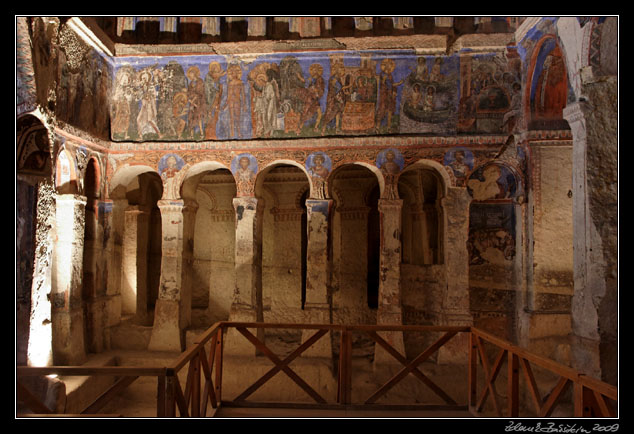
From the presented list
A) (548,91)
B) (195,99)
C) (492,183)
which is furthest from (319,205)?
(548,91)

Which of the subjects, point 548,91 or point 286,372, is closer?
point 286,372

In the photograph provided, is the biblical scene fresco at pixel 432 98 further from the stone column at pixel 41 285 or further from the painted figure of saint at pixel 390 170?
the stone column at pixel 41 285

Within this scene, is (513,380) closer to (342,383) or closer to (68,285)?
(342,383)

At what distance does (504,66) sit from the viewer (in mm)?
9320

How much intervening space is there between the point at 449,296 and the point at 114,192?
7320 millimetres

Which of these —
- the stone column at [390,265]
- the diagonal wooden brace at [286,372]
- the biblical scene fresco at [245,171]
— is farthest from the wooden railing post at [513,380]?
the biblical scene fresco at [245,171]

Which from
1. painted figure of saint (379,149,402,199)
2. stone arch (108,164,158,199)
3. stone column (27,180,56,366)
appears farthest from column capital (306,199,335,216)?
stone column (27,180,56,366)

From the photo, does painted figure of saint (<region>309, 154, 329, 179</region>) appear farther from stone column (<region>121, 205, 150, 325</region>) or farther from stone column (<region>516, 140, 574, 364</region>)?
stone column (<region>121, 205, 150, 325</region>)

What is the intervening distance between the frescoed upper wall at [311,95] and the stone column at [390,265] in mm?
1621

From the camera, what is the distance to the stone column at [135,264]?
11617 mm

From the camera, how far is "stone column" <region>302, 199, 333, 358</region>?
30.9 feet

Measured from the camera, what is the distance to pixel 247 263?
973cm

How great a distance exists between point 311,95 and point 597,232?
599 cm

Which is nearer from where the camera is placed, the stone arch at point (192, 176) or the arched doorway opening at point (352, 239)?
the stone arch at point (192, 176)
